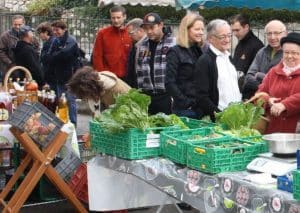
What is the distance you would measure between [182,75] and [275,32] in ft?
3.23

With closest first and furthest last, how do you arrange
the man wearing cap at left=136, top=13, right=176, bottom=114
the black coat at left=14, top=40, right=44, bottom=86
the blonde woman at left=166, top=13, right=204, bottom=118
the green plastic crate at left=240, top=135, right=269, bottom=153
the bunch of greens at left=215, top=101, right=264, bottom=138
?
the green plastic crate at left=240, top=135, right=269, bottom=153 → the bunch of greens at left=215, top=101, right=264, bottom=138 → the blonde woman at left=166, top=13, right=204, bottom=118 → the man wearing cap at left=136, top=13, right=176, bottom=114 → the black coat at left=14, top=40, right=44, bottom=86

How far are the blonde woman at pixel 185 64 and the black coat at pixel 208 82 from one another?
28cm

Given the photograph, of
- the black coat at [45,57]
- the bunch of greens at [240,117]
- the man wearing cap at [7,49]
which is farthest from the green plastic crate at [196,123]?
the man wearing cap at [7,49]

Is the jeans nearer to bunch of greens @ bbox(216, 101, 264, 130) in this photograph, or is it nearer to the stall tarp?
the stall tarp

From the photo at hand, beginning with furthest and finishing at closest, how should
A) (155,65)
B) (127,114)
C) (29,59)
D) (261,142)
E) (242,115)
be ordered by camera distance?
(29,59) < (155,65) < (127,114) < (242,115) < (261,142)

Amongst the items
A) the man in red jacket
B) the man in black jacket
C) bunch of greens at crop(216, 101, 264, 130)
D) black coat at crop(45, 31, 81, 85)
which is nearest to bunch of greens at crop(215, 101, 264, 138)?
bunch of greens at crop(216, 101, 264, 130)

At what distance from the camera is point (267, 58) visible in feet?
21.7

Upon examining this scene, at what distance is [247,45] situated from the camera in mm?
7625

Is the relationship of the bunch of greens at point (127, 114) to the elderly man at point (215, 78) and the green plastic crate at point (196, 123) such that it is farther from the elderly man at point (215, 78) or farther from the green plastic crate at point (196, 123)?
the elderly man at point (215, 78)

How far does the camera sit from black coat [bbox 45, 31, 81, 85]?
9.16m

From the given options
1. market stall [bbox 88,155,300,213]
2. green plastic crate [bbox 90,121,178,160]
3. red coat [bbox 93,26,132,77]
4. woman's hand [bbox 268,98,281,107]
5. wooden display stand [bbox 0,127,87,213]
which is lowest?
wooden display stand [bbox 0,127,87,213]

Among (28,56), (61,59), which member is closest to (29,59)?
(28,56)

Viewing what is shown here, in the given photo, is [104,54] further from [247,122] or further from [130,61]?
[247,122]

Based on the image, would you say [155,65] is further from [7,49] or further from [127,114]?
[7,49]
